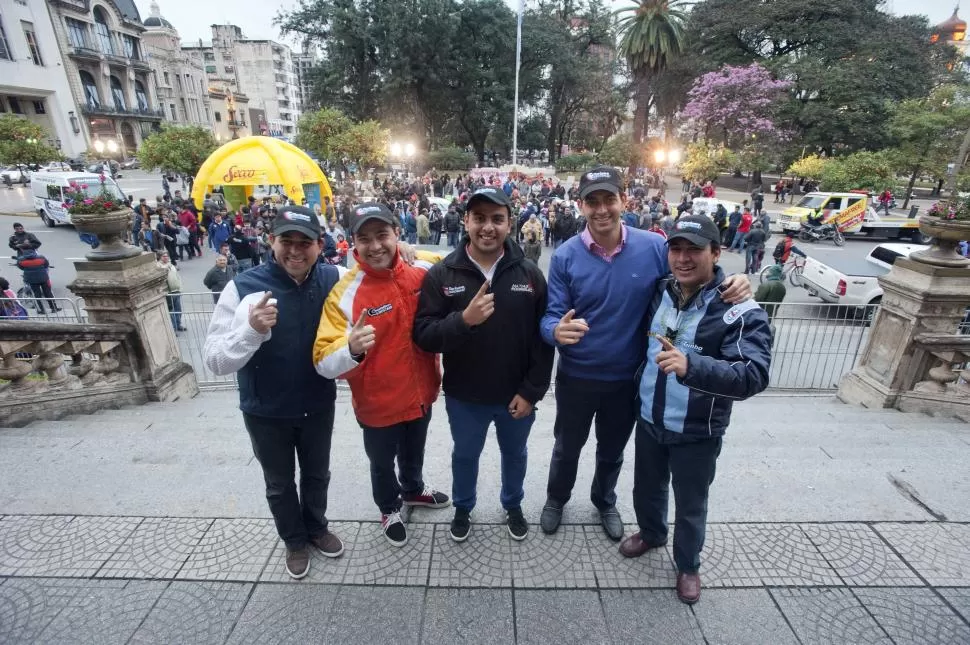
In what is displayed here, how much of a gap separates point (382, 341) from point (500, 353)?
63 cm

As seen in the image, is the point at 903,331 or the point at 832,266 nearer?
the point at 903,331

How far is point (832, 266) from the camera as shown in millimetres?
10250

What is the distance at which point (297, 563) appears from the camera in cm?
258

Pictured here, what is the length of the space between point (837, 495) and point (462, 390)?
2.61 metres

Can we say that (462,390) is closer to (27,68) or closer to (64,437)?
(64,437)

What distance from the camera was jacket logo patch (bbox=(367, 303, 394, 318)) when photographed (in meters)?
2.52

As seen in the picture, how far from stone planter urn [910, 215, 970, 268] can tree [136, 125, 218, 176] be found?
84.1 feet

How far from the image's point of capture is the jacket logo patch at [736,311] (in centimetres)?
225

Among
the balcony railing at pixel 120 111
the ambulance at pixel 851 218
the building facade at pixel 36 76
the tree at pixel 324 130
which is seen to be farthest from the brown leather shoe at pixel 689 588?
the balcony railing at pixel 120 111

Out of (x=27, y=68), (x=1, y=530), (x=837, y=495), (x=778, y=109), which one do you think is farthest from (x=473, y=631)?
(x=27, y=68)

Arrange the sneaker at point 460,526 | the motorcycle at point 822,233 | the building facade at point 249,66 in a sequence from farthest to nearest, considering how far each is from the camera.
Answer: the building facade at point 249,66 < the motorcycle at point 822,233 < the sneaker at point 460,526

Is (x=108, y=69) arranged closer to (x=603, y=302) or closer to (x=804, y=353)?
(x=804, y=353)

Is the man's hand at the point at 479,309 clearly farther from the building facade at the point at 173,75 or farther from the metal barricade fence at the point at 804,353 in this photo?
the building facade at the point at 173,75

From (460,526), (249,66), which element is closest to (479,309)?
(460,526)
